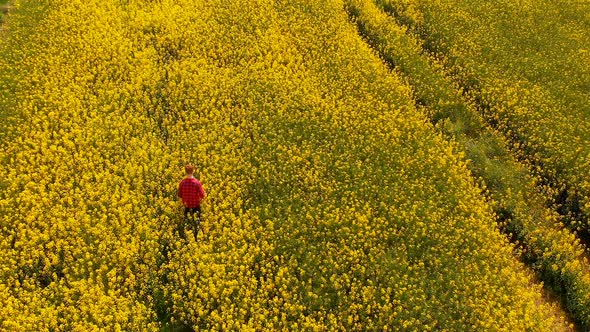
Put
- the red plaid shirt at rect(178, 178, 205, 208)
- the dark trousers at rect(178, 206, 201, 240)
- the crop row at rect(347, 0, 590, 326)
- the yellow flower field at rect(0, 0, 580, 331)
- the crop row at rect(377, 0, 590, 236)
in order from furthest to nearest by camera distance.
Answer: the crop row at rect(377, 0, 590, 236), the crop row at rect(347, 0, 590, 326), the dark trousers at rect(178, 206, 201, 240), the red plaid shirt at rect(178, 178, 205, 208), the yellow flower field at rect(0, 0, 580, 331)

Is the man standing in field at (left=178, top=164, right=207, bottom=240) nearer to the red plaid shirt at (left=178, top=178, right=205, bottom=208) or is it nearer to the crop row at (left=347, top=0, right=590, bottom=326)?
the red plaid shirt at (left=178, top=178, right=205, bottom=208)

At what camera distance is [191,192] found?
10352 mm

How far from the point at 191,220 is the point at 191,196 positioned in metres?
0.67

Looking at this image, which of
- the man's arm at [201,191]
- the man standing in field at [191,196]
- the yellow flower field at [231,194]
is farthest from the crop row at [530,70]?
the man standing in field at [191,196]

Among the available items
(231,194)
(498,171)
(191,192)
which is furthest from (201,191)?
(498,171)

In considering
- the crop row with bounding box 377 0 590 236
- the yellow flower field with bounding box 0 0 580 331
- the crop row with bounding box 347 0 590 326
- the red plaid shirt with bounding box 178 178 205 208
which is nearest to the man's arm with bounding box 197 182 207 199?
the red plaid shirt with bounding box 178 178 205 208

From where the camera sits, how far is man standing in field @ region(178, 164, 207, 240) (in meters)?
10.3

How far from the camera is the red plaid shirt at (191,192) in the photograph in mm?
10305

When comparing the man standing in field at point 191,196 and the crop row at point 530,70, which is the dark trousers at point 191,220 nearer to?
the man standing in field at point 191,196

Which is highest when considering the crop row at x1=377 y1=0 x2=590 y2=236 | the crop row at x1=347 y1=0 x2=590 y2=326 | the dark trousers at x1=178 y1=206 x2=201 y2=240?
the crop row at x1=377 y1=0 x2=590 y2=236

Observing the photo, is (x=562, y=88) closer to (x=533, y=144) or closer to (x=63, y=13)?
(x=533, y=144)

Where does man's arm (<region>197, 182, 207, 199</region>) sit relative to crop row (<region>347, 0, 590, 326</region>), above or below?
below

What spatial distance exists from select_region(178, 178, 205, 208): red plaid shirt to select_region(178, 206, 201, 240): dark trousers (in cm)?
23

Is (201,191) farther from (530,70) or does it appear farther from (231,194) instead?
(530,70)
